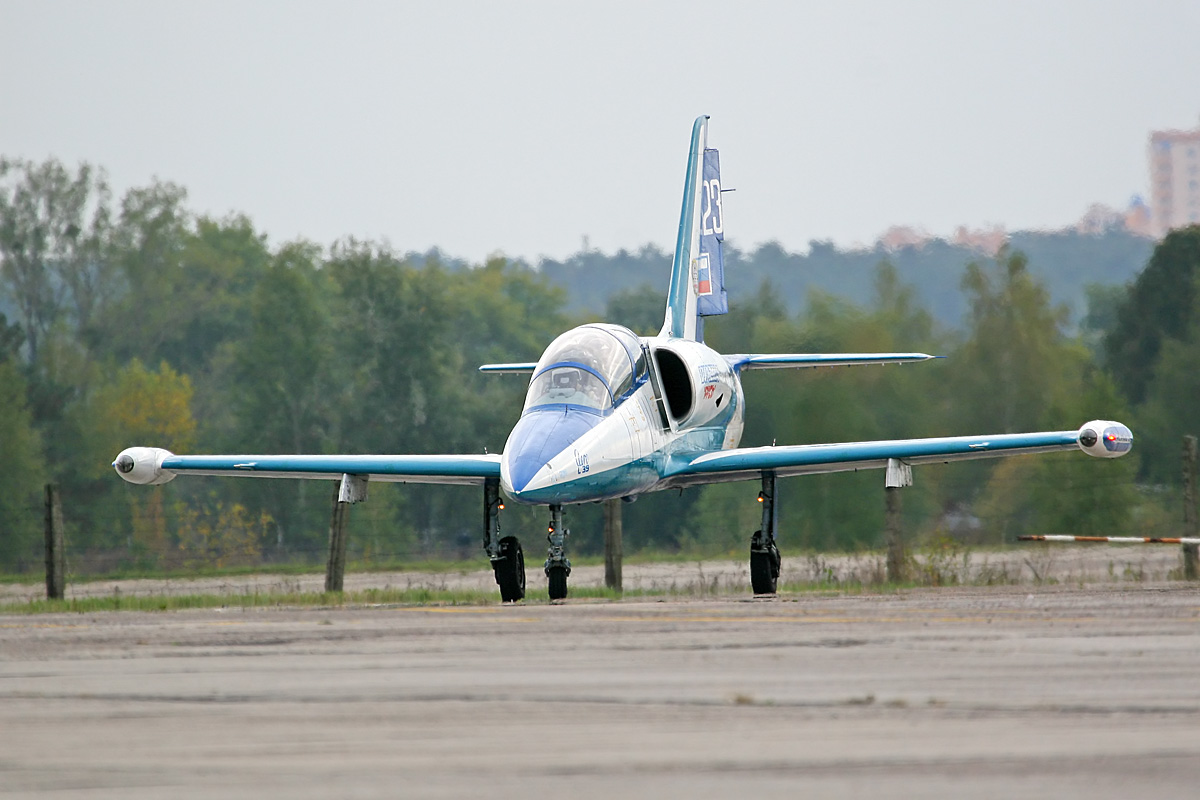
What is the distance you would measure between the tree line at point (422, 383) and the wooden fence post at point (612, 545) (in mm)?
14024

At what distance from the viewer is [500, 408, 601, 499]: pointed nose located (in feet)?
54.5

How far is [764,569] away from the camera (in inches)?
755

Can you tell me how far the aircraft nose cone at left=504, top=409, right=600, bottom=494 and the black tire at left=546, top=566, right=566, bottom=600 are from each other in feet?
4.42

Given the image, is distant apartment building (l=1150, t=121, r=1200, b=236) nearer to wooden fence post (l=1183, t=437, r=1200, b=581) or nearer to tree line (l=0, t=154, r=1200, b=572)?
tree line (l=0, t=154, r=1200, b=572)

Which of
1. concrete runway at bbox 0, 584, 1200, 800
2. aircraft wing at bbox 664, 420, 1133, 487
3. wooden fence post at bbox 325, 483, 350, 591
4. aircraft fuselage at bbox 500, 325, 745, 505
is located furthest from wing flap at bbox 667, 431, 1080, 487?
concrete runway at bbox 0, 584, 1200, 800

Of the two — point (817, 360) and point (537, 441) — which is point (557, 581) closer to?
point (537, 441)

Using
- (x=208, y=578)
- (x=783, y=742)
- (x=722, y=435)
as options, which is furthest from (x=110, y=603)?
(x=208, y=578)

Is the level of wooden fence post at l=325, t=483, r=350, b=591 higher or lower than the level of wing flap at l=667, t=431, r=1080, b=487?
lower

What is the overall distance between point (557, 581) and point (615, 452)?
4.66 feet

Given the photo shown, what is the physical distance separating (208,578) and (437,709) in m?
30.6

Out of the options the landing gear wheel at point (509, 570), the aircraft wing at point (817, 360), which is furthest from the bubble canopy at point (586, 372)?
the aircraft wing at point (817, 360)

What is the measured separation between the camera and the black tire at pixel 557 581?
17703mm

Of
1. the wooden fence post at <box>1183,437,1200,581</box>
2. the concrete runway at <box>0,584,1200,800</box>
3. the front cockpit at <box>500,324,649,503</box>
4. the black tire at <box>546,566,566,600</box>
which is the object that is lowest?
the concrete runway at <box>0,584,1200,800</box>

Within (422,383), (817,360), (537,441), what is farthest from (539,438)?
(422,383)
